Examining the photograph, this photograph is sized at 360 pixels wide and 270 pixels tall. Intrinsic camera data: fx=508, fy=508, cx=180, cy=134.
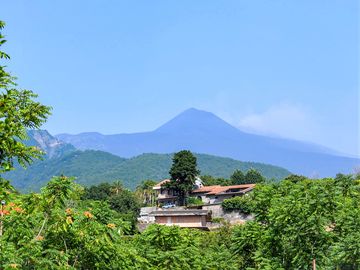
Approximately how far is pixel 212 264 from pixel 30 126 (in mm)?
12960

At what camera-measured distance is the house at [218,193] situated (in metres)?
98.9

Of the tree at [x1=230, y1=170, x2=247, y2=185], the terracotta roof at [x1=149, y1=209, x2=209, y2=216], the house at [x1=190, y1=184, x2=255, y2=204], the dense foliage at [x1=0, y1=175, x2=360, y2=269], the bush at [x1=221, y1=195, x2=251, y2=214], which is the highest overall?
the tree at [x1=230, y1=170, x2=247, y2=185]

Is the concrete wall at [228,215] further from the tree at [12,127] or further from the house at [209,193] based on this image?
the tree at [12,127]

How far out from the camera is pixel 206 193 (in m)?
105

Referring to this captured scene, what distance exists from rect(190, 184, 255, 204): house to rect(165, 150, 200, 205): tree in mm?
2559

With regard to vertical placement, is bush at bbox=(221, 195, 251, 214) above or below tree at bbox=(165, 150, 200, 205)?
below

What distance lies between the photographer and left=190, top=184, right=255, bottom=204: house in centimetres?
9888

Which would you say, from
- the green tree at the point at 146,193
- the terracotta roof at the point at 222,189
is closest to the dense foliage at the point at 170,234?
the terracotta roof at the point at 222,189

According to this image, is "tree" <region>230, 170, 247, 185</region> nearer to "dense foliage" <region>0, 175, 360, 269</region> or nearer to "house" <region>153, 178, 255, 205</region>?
"house" <region>153, 178, 255, 205</region>

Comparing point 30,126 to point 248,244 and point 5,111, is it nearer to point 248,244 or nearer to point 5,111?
point 5,111

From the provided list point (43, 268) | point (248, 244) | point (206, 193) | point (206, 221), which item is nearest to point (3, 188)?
point (43, 268)

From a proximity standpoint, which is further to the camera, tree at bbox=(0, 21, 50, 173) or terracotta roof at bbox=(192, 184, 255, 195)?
terracotta roof at bbox=(192, 184, 255, 195)

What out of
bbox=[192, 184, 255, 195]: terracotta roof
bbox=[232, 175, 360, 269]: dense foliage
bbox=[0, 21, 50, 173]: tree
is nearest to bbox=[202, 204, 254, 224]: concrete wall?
bbox=[192, 184, 255, 195]: terracotta roof

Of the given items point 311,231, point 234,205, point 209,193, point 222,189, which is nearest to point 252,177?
point 222,189
